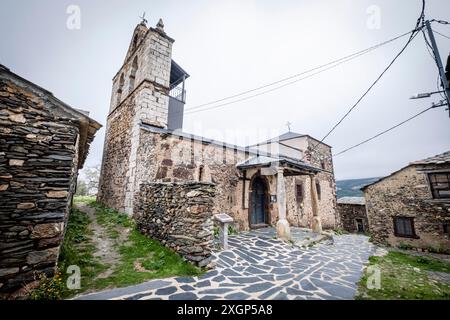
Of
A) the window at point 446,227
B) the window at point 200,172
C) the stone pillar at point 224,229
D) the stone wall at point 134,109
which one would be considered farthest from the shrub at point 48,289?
the window at point 446,227

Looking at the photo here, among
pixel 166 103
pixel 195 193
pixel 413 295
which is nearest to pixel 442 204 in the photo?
pixel 413 295

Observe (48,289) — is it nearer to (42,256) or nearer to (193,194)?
(42,256)

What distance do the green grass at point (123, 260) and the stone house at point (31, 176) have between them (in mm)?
810

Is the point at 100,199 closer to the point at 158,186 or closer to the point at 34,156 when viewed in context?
the point at 158,186

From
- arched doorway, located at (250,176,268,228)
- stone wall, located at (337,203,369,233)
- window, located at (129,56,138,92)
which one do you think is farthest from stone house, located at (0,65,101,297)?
stone wall, located at (337,203,369,233)

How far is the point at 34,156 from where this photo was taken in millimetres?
3398

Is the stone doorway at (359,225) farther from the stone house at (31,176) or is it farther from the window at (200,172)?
the stone house at (31,176)

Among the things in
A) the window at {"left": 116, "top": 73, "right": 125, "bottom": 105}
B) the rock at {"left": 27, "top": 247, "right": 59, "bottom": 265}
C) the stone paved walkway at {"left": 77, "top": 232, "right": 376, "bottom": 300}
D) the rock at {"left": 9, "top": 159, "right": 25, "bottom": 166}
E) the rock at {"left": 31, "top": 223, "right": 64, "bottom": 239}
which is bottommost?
the stone paved walkway at {"left": 77, "top": 232, "right": 376, "bottom": 300}

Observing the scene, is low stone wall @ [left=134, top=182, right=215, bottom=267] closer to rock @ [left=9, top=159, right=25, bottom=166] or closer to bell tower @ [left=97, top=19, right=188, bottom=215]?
bell tower @ [left=97, top=19, right=188, bottom=215]

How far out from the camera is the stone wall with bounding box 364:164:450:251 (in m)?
9.48

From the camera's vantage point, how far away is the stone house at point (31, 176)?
9.75 feet

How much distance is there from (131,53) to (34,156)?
381 inches

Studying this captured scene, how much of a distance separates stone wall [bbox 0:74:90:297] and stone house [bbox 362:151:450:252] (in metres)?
15.1

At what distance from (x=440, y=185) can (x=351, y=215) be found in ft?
37.8
